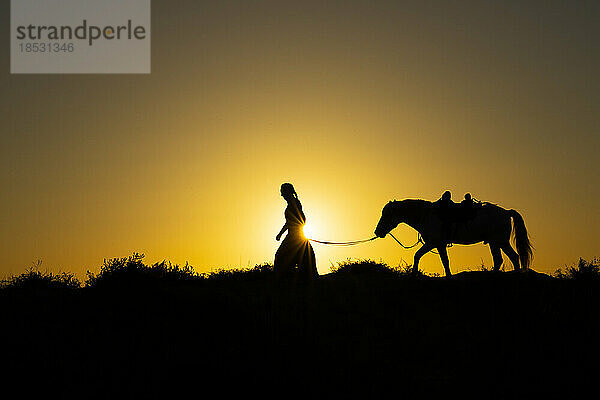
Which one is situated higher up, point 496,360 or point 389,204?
point 389,204

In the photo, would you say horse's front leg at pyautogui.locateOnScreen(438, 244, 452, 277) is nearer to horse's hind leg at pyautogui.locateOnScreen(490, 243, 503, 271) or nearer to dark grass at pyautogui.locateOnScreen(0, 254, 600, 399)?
dark grass at pyautogui.locateOnScreen(0, 254, 600, 399)

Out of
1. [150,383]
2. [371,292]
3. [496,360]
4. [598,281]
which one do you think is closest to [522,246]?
[598,281]

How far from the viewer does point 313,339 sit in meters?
12.3

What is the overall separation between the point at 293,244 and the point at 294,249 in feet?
0.40

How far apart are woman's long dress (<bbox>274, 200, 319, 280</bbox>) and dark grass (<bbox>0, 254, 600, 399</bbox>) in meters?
0.42

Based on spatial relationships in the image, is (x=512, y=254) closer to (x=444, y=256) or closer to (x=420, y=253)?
(x=444, y=256)

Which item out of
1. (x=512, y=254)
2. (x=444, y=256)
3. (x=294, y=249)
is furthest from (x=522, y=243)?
(x=294, y=249)

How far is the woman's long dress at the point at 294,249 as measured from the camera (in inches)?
602

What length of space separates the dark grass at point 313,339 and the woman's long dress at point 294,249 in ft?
1.38

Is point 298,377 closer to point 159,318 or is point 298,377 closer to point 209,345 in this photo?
point 209,345

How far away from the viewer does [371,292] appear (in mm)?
15375

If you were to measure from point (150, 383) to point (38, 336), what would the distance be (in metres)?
3.12

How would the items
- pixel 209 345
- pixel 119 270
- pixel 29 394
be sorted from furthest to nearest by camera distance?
pixel 119 270, pixel 209 345, pixel 29 394

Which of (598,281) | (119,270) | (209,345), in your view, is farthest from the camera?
(119,270)
